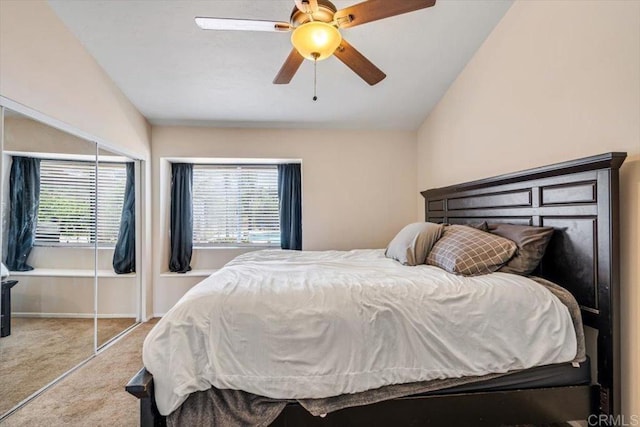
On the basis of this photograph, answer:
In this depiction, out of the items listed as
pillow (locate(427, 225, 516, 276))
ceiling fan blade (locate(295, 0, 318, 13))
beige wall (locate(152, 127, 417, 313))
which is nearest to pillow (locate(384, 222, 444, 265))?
pillow (locate(427, 225, 516, 276))

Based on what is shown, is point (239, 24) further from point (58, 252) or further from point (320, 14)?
point (58, 252)

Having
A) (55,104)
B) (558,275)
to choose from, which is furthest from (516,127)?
(55,104)

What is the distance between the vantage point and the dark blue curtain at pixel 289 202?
156 inches

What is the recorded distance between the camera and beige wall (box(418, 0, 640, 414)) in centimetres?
144

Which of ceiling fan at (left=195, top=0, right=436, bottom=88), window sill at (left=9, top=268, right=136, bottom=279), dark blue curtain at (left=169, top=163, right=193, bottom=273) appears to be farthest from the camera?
dark blue curtain at (left=169, top=163, right=193, bottom=273)

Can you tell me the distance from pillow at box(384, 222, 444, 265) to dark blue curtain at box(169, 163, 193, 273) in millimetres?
2765

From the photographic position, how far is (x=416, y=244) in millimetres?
2264

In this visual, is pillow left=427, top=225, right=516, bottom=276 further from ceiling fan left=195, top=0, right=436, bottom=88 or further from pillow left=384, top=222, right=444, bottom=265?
ceiling fan left=195, top=0, right=436, bottom=88

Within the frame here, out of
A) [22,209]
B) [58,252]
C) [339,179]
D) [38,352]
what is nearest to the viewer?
[22,209]

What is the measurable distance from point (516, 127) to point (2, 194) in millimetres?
3575

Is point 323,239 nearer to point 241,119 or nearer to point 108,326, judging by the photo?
point 241,119

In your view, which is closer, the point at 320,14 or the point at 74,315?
the point at 320,14

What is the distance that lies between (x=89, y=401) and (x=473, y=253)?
107 inches

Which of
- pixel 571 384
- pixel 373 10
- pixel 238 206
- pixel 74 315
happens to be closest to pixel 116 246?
pixel 74 315
